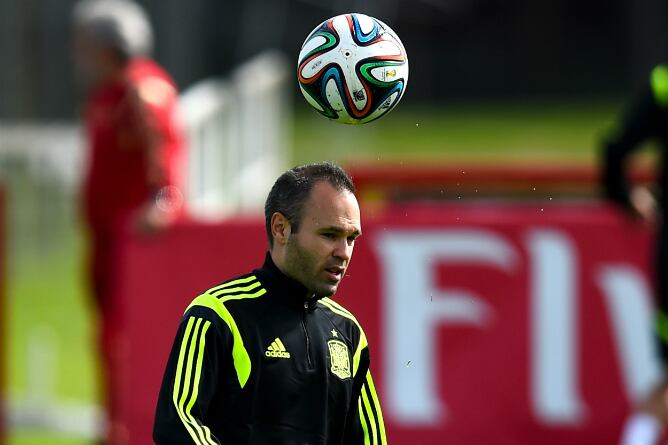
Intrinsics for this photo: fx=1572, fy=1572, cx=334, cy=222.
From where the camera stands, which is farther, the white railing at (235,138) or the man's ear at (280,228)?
the white railing at (235,138)

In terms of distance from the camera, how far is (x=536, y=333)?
26.2ft

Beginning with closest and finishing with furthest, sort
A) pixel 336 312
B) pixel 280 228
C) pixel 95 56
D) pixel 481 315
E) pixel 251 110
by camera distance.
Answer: pixel 280 228, pixel 336 312, pixel 481 315, pixel 95 56, pixel 251 110

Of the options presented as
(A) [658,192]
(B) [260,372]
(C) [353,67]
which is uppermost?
(C) [353,67]

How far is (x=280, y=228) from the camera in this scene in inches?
161

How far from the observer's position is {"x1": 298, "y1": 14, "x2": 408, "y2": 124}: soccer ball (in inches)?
160

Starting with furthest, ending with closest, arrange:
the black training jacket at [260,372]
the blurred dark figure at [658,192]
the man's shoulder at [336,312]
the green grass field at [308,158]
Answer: the green grass field at [308,158] < the blurred dark figure at [658,192] < the man's shoulder at [336,312] < the black training jacket at [260,372]

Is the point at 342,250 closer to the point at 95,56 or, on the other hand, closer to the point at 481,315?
the point at 481,315

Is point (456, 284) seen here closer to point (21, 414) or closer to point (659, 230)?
point (659, 230)

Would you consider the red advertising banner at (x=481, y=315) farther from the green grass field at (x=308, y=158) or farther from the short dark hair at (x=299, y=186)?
the short dark hair at (x=299, y=186)

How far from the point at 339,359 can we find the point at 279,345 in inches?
7.1

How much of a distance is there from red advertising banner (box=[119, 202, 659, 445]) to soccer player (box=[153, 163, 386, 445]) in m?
3.82

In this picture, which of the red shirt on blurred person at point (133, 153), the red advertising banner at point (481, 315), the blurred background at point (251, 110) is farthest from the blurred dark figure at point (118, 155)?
the blurred background at point (251, 110)

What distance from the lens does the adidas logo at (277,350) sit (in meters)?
4.00

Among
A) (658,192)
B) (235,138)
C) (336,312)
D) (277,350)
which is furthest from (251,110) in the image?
(277,350)
